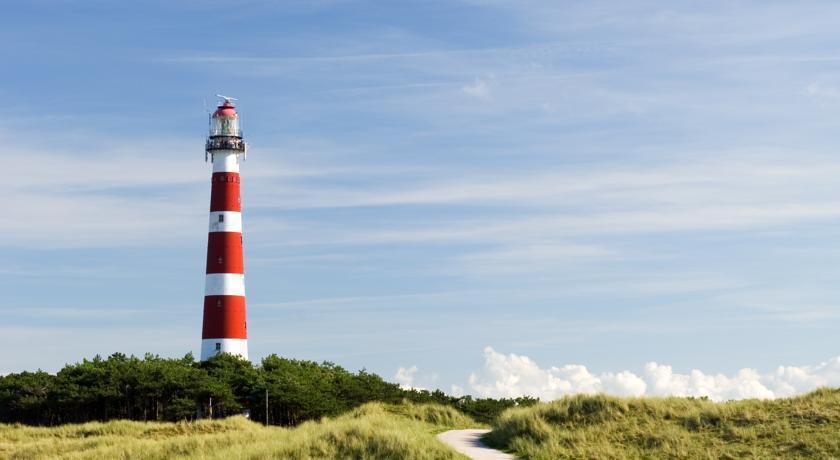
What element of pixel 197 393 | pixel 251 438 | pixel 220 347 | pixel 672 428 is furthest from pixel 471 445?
pixel 220 347

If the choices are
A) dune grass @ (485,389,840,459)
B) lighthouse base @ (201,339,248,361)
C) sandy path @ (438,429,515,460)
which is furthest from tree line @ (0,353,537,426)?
dune grass @ (485,389,840,459)

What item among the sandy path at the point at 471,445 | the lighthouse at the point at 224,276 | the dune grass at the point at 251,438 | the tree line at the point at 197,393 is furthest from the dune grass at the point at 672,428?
the lighthouse at the point at 224,276

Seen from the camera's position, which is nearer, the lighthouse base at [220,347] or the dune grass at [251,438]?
the dune grass at [251,438]

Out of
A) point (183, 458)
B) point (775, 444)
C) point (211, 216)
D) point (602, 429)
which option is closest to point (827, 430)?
point (775, 444)

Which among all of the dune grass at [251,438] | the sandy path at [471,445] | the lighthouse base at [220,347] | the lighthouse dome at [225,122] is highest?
the lighthouse dome at [225,122]

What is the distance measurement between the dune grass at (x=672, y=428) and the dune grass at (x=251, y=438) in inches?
159

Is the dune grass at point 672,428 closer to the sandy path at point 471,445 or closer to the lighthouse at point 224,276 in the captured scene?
the sandy path at point 471,445

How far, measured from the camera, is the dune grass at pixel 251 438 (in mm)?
34188

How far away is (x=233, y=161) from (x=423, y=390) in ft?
71.4

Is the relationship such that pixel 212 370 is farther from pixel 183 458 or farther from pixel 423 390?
pixel 183 458

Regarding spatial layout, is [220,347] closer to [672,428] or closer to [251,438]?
[251,438]

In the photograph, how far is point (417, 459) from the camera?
105 feet

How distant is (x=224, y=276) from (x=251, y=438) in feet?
81.3

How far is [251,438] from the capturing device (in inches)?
1677
